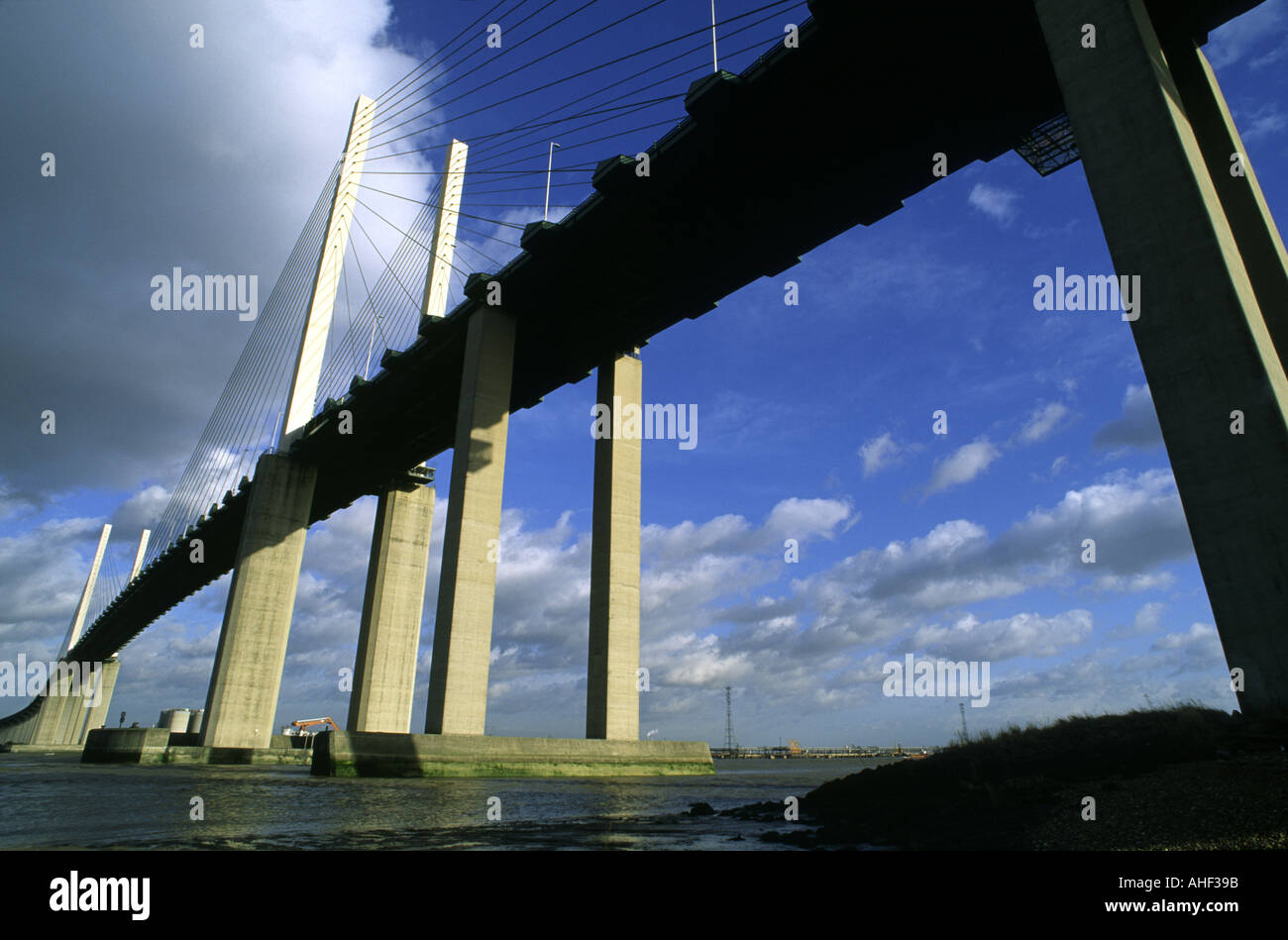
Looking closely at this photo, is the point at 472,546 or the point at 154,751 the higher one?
the point at 472,546

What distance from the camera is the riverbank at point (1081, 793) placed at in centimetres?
584

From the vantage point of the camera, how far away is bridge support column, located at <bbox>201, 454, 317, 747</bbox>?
39.5 meters

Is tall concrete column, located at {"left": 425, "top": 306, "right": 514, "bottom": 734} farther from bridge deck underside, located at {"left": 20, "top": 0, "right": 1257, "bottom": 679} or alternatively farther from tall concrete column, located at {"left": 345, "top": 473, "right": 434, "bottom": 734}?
tall concrete column, located at {"left": 345, "top": 473, "right": 434, "bottom": 734}

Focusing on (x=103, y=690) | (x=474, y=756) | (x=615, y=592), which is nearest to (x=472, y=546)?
(x=615, y=592)

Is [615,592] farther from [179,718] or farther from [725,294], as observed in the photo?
[179,718]

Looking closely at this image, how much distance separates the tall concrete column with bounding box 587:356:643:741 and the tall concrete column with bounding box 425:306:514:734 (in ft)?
14.7

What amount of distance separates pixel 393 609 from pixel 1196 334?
42752 millimetres

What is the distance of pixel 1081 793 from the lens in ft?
24.5

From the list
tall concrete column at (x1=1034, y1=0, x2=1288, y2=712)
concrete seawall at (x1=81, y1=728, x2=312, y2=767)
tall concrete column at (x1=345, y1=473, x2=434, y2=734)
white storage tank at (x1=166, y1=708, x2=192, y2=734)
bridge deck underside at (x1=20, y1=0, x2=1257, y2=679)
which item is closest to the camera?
tall concrete column at (x1=1034, y1=0, x2=1288, y2=712)

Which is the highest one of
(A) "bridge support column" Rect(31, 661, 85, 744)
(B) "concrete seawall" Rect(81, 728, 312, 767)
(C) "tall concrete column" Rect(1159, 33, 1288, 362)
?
(C) "tall concrete column" Rect(1159, 33, 1288, 362)

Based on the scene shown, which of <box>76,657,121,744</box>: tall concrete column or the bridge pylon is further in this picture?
<box>76,657,121,744</box>: tall concrete column

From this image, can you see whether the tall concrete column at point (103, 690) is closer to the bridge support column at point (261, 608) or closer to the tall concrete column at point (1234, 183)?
the bridge support column at point (261, 608)

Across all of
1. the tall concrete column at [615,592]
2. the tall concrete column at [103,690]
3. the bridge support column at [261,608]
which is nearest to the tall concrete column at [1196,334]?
the tall concrete column at [615,592]

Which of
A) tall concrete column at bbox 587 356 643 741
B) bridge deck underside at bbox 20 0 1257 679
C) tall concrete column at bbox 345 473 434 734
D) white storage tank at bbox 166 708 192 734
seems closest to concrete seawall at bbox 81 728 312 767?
tall concrete column at bbox 345 473 434 734
